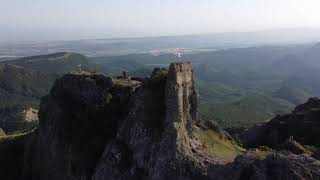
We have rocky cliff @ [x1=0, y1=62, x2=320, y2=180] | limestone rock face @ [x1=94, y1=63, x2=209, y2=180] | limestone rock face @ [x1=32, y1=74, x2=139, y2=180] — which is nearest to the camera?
rocky cliff @ [x1=0, y1=62, x2=320, y2=180]

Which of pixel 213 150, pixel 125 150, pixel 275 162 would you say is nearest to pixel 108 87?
pixel 125 150

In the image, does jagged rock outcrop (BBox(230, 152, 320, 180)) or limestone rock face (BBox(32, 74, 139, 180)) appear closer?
jagged rock outcrop (BBox(230, 152, 320, 180))

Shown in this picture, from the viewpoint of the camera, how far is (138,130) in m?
43.8

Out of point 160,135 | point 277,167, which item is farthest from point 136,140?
point 277,167

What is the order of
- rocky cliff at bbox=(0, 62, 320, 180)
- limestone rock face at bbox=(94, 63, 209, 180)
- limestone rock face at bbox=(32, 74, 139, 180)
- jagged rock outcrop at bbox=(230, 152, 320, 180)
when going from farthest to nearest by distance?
limestone rock face at bbox=(32, 74, 139, 180) → limestone rock face at bbox=(94, 63, 209, 180) → rocky cliff at bbox=(0, 62, 320, 180) → jagged rock outcrop at bbox=(230, 152, 320, 180)

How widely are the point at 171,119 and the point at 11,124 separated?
131 m

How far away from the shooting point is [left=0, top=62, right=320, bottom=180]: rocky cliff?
125 ft

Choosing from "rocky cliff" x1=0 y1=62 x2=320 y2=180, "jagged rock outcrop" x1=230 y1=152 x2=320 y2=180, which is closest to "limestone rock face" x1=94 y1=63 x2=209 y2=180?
"rocky cliff" x1=0 y1=62 x2=320 y2=180

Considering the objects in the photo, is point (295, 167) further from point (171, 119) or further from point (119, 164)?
point (119, 164)

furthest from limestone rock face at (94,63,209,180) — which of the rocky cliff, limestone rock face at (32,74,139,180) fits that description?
limestone rock face at (32,74,139,180)

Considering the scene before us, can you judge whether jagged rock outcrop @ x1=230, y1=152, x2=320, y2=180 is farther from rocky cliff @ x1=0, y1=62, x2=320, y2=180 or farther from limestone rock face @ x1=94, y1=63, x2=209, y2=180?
limestone rock face @ x1=94, y1=63, x2=209, y2=180

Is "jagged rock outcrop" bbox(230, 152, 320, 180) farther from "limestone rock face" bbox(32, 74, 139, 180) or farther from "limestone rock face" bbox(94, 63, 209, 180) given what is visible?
"limestone rock face" bbox(32, 74, 139, 180)

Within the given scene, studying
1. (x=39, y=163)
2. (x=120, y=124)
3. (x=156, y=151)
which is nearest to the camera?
(x=156, y=151)

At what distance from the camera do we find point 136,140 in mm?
43594
